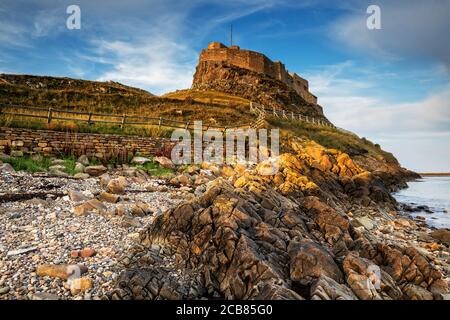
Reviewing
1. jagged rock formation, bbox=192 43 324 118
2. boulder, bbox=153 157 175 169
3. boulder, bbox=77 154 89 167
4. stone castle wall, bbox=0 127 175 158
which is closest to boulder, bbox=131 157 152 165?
boulder, bbox=153 157 175 169

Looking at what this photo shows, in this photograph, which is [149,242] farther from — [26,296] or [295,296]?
[295,296]

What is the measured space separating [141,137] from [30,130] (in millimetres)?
5921

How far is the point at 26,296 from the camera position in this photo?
15.6 feet

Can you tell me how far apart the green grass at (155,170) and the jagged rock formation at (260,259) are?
7.62m

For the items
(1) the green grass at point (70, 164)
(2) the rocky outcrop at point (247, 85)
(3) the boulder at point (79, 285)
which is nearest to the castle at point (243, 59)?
(2) the rocky outcrop at point (247, 85)

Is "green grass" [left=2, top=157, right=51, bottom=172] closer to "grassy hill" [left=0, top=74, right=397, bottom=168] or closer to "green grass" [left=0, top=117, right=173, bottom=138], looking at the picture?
"green grass" [left=0, top=117, right=173, bottom=138]

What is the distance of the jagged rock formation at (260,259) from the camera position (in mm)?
5184

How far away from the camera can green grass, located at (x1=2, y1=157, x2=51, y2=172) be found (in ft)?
43.2

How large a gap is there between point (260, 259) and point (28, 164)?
1252cm

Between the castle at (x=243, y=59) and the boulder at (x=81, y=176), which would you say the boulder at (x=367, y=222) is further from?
the castle at (x=243, y=59)

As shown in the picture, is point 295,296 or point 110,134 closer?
point 295,296

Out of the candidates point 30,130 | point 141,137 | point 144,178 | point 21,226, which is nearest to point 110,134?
point 141,137

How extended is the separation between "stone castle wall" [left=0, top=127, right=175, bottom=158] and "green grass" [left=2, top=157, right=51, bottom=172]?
1163mm

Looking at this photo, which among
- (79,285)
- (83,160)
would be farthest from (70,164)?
(79,285)
